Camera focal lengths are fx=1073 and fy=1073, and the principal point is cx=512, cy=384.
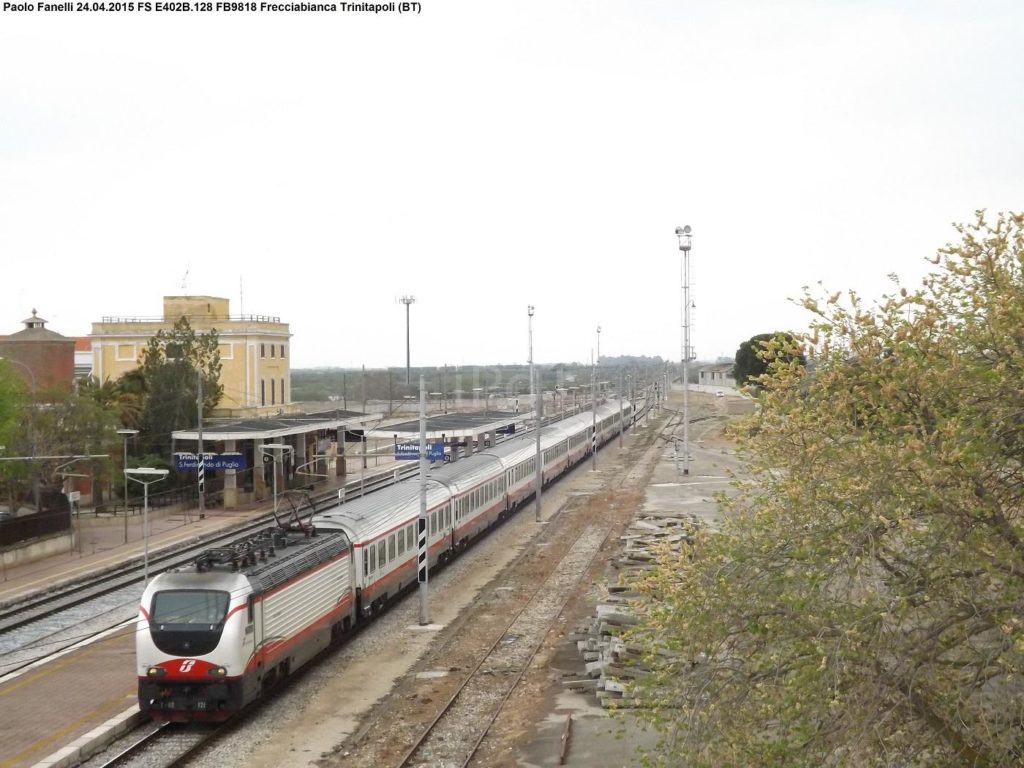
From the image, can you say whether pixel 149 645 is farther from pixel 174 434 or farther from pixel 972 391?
pixel 174 434

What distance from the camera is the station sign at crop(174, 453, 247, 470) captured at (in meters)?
50.2

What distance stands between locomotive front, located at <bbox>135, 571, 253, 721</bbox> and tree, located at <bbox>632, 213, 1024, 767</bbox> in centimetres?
887

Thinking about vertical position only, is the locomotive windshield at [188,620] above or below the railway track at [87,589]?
above

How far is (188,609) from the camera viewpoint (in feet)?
60.1

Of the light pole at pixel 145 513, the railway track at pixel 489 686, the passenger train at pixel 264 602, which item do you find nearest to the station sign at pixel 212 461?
the light pole at pixel 145 513

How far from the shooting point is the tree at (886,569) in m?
9.98

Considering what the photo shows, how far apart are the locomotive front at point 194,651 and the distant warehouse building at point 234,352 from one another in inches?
2155

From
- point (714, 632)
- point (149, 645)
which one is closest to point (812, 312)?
point (714, 632)

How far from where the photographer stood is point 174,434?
52281 millimetres

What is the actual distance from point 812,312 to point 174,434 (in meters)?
45.4

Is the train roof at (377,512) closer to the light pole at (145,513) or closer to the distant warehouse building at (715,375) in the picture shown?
the light pole at (145,513)

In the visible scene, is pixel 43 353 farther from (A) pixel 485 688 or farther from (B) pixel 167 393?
(A) pixel 485 688

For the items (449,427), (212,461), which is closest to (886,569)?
(212,461)

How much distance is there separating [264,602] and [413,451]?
29.1 meters
